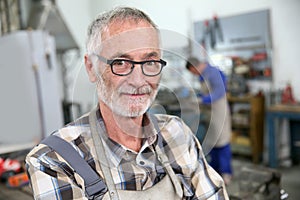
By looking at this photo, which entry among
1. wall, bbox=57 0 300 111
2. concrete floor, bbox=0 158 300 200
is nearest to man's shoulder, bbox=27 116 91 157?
concrete floor, bbox=0 158 300 200

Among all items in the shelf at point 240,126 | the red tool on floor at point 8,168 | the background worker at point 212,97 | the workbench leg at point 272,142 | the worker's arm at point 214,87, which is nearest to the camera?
the background worker at point 212,97

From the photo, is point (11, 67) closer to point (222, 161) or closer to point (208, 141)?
point (222, 161)

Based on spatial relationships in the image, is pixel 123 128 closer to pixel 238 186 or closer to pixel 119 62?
pixel 119 62

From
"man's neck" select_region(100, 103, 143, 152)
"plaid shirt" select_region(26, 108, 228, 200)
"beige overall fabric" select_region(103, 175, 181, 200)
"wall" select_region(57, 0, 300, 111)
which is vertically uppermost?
"wall" select_region(57, 0, 300, 111)

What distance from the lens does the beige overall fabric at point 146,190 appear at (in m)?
0.80

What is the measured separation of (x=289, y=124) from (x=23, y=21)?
11.1ft

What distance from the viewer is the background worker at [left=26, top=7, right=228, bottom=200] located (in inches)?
29.7

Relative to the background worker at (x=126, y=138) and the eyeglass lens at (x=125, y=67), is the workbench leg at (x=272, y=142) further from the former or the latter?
the eyeglass lens at (x=125, y=67)

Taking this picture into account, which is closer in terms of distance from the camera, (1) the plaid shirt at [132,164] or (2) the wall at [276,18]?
(1) the plaid shirt at [132,164]

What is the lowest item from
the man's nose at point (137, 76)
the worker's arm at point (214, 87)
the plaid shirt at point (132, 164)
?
the plaid shirt at point (132, 164)

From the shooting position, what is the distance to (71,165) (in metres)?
0.77

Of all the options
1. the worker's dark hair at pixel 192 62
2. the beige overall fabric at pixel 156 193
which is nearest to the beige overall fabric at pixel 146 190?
the beige overall fabric at pixel 156 193

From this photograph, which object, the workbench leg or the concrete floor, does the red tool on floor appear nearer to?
the concrete floor

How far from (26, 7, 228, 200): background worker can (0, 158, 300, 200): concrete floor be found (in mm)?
499
